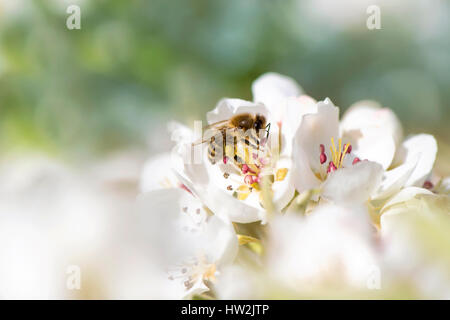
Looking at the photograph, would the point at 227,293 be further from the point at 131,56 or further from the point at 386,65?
the point at 386,65

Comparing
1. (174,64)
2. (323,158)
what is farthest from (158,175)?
(174,64)

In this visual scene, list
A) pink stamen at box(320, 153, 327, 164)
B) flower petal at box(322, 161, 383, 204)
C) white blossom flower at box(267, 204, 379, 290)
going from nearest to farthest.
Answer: white blossom flower at box(267, 204, 379, 290) → flower petal at box(322, 161, 383, 204) → pink stamen at box(320, 153, 327, 164)

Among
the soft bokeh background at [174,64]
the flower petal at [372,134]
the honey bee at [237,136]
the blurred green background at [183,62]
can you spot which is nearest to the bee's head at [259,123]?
the honey bee at [237,136]

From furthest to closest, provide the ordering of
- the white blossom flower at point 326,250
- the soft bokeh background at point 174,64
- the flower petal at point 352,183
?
the soft bokeh background at point 174,64
the flower petal at point 352,183
the white blossom flower at point 326,250

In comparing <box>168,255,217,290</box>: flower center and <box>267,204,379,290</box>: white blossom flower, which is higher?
<box>168,255,217,290</box>: flower center

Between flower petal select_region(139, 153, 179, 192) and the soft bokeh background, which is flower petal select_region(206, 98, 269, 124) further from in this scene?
the soft bokeh background

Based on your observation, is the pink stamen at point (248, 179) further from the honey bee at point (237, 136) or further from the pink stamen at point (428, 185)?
the pink stamen at point (428, 185)

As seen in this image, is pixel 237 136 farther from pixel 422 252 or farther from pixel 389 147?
pixel 422 252

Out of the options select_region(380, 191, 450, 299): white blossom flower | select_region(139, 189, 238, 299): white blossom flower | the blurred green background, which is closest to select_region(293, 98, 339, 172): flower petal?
select_region(139, 189, 238, 299): white blossom flower
